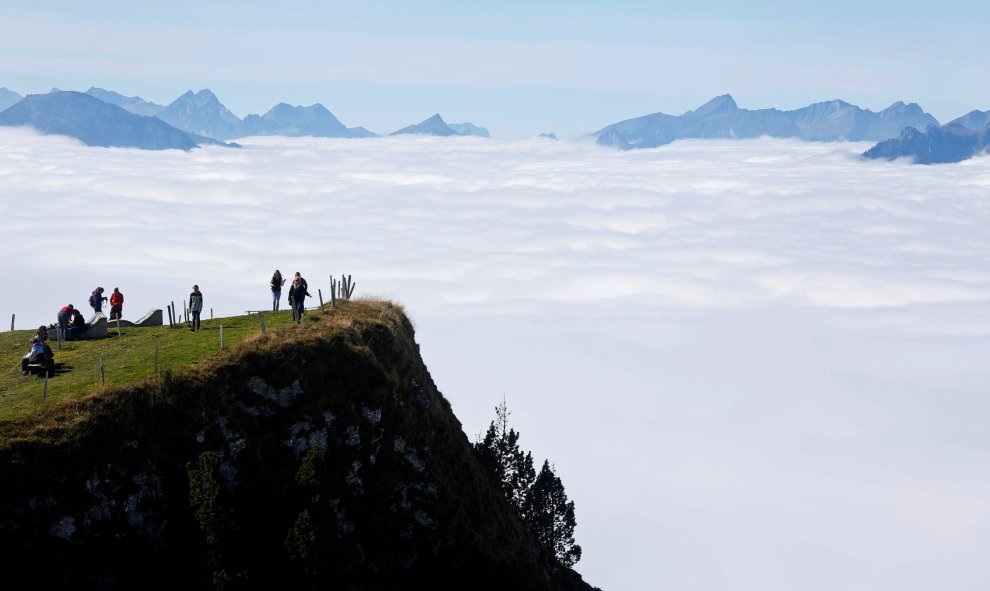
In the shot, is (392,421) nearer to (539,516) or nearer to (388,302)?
(388,302)

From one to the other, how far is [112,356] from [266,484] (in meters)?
11.4

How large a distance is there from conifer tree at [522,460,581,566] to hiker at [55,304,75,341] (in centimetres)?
3391

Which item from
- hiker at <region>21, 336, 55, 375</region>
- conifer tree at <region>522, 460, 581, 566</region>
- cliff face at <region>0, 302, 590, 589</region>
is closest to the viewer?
cliff face at <region>0, 302, 590, 589</region>

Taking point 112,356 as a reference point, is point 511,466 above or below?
below

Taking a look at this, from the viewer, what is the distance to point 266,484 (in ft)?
125

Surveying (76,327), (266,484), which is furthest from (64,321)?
(266,484)

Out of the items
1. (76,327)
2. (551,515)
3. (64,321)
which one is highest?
(64,321)

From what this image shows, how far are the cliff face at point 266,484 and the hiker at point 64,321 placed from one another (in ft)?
40.3

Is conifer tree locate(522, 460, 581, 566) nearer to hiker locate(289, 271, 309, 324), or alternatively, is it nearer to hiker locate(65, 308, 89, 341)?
hiker locate(289, 271, 309, 324)

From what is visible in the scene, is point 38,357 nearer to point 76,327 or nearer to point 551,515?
point 76,327

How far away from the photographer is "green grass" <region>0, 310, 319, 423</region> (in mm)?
37250

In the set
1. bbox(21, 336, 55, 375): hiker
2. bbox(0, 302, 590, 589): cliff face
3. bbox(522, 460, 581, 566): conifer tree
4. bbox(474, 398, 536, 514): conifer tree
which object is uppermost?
bbox(21, 336, 55, 375): hiker

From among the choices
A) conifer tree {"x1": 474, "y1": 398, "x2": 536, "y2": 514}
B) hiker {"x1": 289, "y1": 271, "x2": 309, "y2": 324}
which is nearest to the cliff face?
hiker {"x1": 289, "y1": 271, "x2": 309, "y2": 324}

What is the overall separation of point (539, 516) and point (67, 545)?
40.8m
